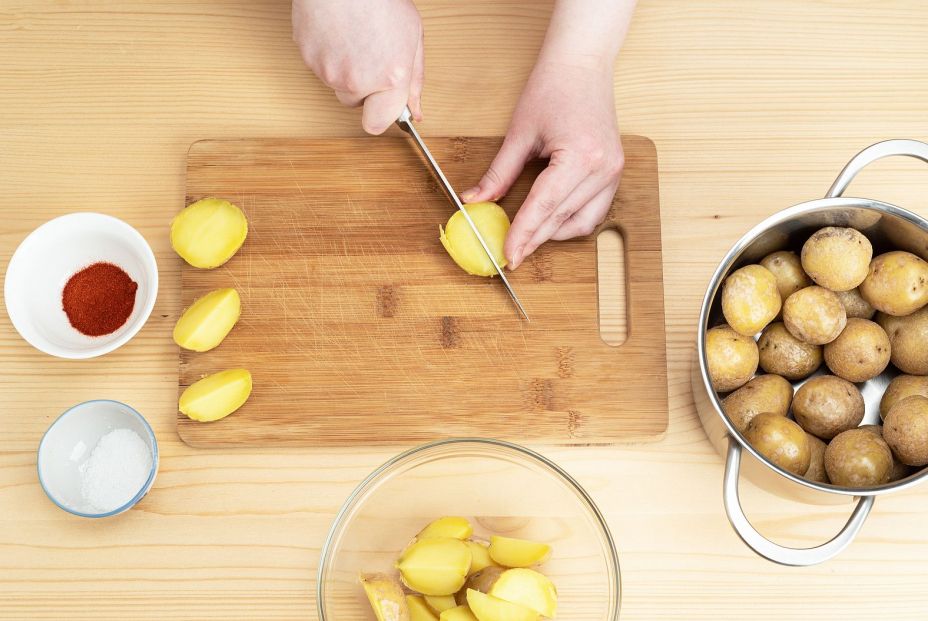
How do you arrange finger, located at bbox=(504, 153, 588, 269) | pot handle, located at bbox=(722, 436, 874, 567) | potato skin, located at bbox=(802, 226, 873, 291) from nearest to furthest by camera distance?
pot handle, located at bbox=(722, 436, 874, 567) < potato skin, located at bbox=(802, 226, 873, 291) < finger, located at bbox=(504, 153, 588, 269)

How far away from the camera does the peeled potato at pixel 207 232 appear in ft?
3.32

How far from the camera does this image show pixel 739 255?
0.89 meters

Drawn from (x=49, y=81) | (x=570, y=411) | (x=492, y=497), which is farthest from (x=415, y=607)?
(x=49, y=81)

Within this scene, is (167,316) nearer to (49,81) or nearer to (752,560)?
(49,81)

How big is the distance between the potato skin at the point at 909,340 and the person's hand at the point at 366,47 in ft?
2.28

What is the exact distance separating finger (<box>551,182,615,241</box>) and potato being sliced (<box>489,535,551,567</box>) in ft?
1.36

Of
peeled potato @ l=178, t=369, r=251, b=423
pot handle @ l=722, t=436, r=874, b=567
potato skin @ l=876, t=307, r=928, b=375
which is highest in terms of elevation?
potato skin @ l=876, t=307, r=928, b=375

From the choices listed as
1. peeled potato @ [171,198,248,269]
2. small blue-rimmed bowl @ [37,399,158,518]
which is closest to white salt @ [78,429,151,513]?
small blue-rimmed bowl @ [37,399,158,518]

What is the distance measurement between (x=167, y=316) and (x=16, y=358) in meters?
0.22

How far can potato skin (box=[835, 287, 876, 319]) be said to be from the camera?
3.07 ft

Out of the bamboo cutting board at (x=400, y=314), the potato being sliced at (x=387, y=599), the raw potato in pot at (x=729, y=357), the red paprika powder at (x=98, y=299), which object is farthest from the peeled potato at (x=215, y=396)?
the raw potato in pot at (x=729, y=357)

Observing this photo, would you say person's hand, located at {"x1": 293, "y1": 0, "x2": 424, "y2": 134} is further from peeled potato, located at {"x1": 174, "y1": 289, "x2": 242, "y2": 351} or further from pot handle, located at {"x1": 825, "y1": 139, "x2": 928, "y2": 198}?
pot handle, located at {"x1": 825, "y1": 139, "x2": 928, "y2": 198}

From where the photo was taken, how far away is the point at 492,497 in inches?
38.5

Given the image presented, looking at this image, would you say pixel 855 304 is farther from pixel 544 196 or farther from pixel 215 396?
pixel 215 396
